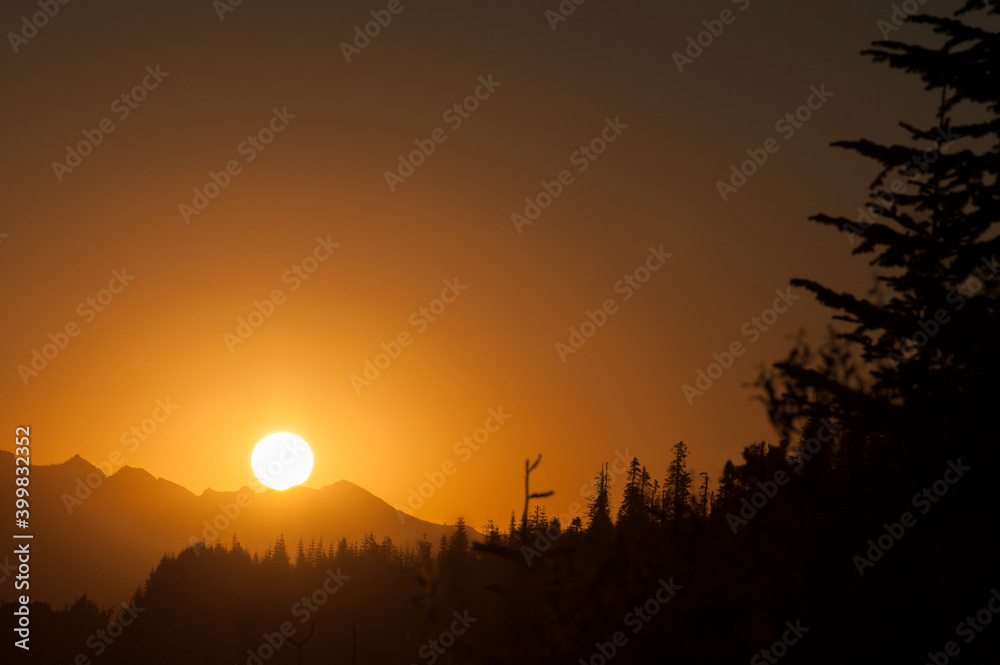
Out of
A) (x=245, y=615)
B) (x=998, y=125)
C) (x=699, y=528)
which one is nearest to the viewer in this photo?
(x=699, y=528)

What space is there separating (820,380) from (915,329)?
161 cm

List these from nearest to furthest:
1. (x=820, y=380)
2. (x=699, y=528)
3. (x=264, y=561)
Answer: (x=699, y=528) → (x=820, y=380) → (x=264, y=561)

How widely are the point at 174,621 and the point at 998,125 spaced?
13180 centimetres

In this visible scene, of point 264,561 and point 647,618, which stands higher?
point 264,561

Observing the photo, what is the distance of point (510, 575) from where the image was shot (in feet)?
29.6

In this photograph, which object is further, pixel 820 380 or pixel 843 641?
pixel 820 380

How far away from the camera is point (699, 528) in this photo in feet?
34.8

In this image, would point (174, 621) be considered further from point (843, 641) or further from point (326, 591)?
point (843, 641)

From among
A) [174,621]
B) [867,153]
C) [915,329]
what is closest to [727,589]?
[915,329]

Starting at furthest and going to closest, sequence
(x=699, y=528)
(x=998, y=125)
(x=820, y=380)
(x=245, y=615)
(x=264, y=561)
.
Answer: (x=264, y=561), (x=245, y=615), (x=820, y=380), (x=998, y=125), (x=699, y=528)

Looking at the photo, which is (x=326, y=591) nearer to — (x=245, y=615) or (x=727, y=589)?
(x=245, y=615)

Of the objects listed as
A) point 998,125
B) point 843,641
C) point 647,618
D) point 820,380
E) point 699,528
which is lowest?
point 843,641

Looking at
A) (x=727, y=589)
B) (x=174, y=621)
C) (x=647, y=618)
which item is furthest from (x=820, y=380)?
(x=174, y=621)

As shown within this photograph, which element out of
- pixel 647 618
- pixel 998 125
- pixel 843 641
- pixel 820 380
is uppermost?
pixel 998 125
